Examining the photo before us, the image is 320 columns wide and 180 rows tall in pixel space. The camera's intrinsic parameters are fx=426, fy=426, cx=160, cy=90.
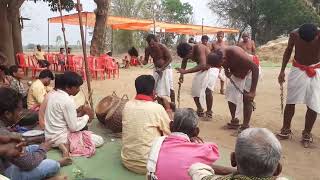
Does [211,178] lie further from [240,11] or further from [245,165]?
[240,11]

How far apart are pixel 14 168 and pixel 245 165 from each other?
2.44 metres

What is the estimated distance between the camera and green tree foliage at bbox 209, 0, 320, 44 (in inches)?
1359

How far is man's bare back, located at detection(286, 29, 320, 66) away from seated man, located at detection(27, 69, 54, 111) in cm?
357

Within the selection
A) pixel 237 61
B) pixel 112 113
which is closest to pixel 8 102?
pixel 112 113

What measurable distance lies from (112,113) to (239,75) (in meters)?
2.03

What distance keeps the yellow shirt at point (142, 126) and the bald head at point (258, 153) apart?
2.09 metres

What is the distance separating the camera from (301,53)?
19.1 ft

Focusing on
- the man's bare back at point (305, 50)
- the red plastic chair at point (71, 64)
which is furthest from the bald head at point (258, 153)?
the red plastic chair at point (71, 64)

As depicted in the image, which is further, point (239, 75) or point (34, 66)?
point (34, 66)

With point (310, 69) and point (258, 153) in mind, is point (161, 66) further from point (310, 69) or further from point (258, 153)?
point (258, 153)

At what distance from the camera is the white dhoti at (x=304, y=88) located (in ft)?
19.0

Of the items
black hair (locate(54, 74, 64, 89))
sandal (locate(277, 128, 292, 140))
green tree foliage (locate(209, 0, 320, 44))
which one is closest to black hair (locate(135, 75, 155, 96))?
black hair (locate(54, 74, 64, 89))

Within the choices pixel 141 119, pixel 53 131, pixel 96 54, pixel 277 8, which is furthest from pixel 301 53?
pixel 277 8

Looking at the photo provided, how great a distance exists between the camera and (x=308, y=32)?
5543 mm
